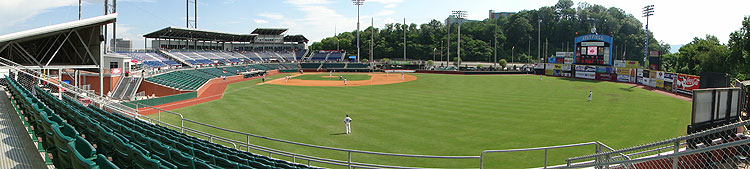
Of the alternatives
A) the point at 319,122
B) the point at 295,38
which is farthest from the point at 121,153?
the point at 295,38

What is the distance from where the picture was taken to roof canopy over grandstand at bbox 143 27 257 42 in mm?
63987

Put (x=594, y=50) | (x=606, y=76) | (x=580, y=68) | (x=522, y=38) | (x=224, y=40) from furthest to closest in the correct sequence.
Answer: (x=522, y=38) → (x=224, y=40) → (x=580, y=68) → (x=594, y=50) → (x=606, y=76)

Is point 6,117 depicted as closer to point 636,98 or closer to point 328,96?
point 328,96

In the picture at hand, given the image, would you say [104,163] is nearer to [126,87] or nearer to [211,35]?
[126,87]

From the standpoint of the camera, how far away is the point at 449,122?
78.2 feet

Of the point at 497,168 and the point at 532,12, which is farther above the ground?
the point at 532,12

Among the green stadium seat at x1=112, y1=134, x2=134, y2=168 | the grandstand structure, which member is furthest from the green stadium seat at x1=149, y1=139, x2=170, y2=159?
the grandstand structure

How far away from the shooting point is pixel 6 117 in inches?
400

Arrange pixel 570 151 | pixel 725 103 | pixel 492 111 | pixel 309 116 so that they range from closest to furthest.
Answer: pixel 725 103 → pixel 570 151 → pixel 309 116 → pixel 492 111

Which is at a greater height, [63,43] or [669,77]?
[63,43]

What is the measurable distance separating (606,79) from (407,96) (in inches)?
1436

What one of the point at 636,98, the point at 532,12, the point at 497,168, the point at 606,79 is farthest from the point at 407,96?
the point at 532,12

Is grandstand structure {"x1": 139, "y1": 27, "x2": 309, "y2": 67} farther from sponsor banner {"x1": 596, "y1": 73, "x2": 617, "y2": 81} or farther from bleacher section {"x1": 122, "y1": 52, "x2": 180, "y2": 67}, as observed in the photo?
sponsor banner {"x1": 596, "y1": 73, "x2": 617, "y2": 81}

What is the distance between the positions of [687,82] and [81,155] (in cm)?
4824
